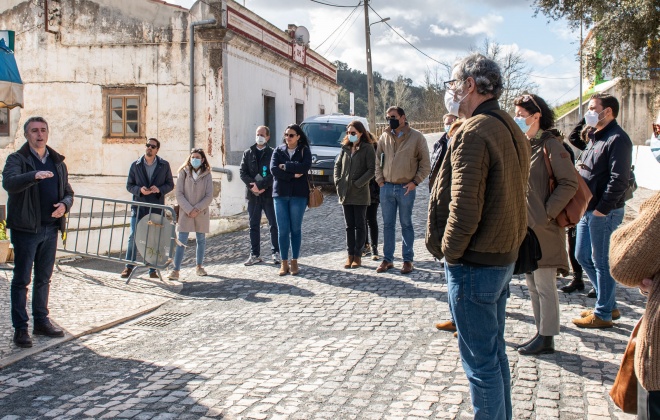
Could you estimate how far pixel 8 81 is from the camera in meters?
9.17

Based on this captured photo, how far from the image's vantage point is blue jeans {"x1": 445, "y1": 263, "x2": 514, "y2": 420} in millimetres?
3277

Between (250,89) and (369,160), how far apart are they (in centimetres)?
972

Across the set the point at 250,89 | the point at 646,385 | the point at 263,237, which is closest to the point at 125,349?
the point at 646,385

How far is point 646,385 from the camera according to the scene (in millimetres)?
2492

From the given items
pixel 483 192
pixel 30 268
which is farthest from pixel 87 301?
pixel 483 192

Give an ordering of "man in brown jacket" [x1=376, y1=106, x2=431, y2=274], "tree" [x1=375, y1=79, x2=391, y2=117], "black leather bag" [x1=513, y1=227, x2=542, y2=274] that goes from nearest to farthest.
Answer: "black leather bag" [x1=513, y1=227, x2=542, y2=274] → "man in brown jacket" [x1=376, y1=106, x2=431, y2=274] → "tree" [x1=375, y1=79, x2=391, y2=117]

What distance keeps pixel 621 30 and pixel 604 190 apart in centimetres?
1541

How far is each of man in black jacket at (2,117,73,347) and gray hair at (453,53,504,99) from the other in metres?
4.11

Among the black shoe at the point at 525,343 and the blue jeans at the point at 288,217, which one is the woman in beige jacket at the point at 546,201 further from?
the blue jeans at the point at 288,217

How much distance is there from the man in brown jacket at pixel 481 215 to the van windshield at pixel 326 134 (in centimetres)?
1480

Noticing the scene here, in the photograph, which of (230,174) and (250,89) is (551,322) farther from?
(250,89)

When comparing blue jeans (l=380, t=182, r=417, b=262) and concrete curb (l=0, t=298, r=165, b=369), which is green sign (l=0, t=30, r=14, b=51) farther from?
blue jeans (l=380, t=182, r=417, b=262)

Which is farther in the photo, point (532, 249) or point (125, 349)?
point (125, 349)

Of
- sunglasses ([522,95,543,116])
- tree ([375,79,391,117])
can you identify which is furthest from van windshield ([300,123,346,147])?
tree ([375,79,391,117])
